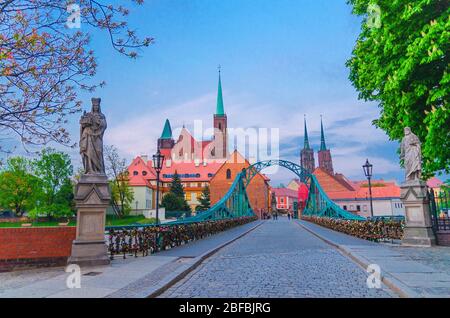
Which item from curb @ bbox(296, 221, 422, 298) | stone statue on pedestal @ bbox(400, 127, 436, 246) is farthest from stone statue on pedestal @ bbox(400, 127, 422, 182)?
curb @ bbox(296, 221, 422, 298)

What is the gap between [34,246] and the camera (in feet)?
26.6

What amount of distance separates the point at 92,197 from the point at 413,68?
10.6 m

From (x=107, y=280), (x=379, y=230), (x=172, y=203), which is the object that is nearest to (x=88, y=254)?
(x=107, y=280)

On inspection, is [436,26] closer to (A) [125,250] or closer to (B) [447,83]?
(B) [447,83]

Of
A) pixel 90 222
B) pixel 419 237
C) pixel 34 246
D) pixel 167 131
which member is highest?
pixel 167 131

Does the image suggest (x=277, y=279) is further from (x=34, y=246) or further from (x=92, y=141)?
(x=34, y=246)

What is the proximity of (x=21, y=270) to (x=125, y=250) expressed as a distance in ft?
8.62

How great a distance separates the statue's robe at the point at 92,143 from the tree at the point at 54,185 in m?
41.3

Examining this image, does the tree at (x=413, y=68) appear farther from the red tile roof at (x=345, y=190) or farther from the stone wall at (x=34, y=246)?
the red tile roof at (x=345, y=190)

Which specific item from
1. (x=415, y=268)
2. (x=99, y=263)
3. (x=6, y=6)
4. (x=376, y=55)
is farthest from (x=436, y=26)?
(x=99, y=263)

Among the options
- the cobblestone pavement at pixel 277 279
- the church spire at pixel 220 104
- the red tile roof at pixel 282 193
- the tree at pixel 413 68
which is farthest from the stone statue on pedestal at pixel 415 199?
the red tile roof at pixel 282 193

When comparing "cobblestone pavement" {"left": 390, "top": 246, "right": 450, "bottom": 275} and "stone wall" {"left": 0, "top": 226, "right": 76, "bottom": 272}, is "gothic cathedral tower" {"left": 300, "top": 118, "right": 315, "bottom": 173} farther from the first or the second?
"stone wall" {"left": 0, "top": 226, "right": 76, "bottom": 272}

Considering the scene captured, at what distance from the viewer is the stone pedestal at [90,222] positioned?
313 inches

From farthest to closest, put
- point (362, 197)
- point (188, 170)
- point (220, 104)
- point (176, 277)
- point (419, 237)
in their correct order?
1. point (220, 104)
2. point (188, 170)
3. point (362, 197)
4. point (419, 237)
5. point (176, 277)
